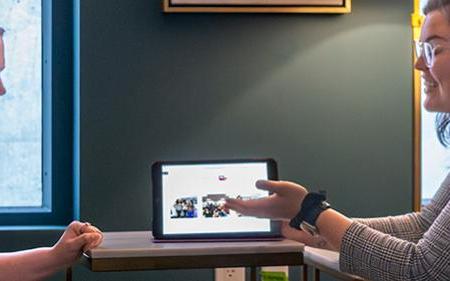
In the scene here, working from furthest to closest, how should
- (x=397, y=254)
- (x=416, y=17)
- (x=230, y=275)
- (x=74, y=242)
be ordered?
1. (x=416, y=17)
2. (x=230, y=275)
3. (x=74, y=242)
4. (x=397, y=254)

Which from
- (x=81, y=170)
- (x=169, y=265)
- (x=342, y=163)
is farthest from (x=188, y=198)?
(x=342, y=163)

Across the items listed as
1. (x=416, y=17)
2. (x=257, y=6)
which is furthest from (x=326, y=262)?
(x=416, y=17)

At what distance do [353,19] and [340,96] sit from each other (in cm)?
28

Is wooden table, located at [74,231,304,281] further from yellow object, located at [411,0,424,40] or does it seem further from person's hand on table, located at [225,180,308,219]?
yellow object, located at [411,0,424,40]

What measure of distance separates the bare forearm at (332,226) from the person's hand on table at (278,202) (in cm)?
5

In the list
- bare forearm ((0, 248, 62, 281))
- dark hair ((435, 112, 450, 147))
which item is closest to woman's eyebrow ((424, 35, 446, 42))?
dark hair ((435, 112, 450, 147))

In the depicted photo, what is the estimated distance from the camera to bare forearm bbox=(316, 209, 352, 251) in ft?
4.95

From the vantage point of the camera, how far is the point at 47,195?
2912mm

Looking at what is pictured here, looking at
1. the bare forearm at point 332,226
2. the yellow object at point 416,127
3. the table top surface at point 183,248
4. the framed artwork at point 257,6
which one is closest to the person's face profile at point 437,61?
the bare forearm at point 332,226

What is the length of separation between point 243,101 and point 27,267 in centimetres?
123

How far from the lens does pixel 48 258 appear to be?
1.80 m

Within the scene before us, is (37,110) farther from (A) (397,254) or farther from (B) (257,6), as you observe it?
(A) (397,254)

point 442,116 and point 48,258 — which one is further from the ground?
point 442,116

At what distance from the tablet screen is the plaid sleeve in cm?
29
